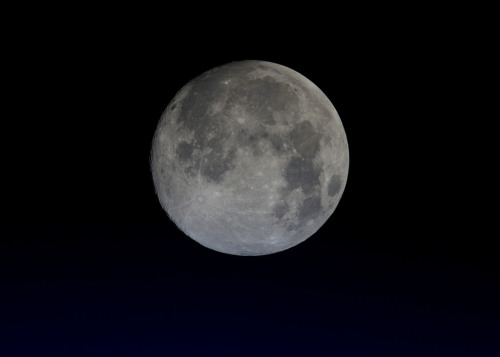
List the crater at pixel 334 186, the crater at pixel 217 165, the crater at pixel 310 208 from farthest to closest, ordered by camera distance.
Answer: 1. the crater at pixel 334 186
2. the crater at pixel 310 208
3. the crater at pixel 217 165

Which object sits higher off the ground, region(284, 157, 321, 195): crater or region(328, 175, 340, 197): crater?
region(328, 175, 340, 197): crater

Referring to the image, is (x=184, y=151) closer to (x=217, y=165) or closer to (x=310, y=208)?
(x=217, y=165)

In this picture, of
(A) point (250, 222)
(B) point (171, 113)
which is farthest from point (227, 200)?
(B) point (171, 113)

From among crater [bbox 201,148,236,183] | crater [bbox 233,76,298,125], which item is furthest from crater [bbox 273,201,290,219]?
crater [bbox 233,76,298,125]

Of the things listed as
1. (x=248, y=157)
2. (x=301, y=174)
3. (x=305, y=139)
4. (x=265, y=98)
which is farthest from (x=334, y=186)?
(x=265, y=98)

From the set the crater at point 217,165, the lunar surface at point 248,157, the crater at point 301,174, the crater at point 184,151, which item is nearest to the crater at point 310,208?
the lunar surface at point 248,157

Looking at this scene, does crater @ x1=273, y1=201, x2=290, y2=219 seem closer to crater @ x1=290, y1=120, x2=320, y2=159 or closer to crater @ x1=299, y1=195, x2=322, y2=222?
crater @ x1=299, y1=195, x2=322, y2=222

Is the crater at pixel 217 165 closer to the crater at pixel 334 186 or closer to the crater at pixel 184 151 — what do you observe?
the crater at pixel 184 151

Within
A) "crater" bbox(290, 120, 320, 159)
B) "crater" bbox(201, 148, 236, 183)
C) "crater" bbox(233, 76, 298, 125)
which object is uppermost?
"crater" bbox(233, 76, 298, 125)
